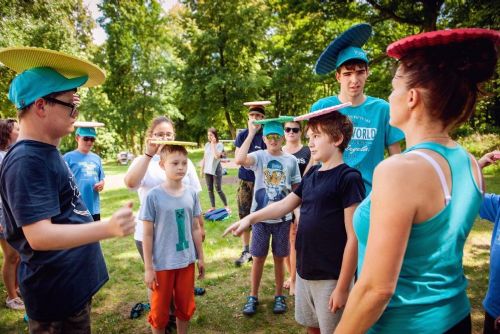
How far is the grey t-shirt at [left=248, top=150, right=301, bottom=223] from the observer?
154 inches

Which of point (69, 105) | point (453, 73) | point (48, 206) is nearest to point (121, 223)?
point (48, 206)

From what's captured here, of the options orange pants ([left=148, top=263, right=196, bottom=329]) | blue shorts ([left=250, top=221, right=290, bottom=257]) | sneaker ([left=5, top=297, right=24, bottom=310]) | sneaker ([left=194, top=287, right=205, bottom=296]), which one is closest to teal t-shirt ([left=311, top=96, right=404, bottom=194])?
blue shorts ([left=250, top=221, right=290, bottom=257])

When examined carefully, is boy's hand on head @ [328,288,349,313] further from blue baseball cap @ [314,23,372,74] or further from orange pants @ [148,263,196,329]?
blue baseball cap @ [314,23,372,74]

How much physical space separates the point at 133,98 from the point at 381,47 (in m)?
21.3

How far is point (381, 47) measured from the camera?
570 inches

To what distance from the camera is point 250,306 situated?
149 inches

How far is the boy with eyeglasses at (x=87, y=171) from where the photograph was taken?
4500 millimetres

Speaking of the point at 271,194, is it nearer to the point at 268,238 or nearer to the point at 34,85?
the point at 268,238

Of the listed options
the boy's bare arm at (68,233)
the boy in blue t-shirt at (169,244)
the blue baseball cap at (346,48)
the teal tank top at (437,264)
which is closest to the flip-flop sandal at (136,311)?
the boy in blue t-shirt at (169,244)

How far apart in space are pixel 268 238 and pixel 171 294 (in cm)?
133

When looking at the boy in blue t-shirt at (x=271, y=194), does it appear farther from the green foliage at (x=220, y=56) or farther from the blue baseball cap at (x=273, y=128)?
the green foliage at (x=220, y=56)

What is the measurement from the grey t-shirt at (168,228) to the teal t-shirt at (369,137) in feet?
5.32

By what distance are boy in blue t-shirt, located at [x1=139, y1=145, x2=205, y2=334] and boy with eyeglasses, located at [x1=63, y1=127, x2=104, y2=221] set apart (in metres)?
2.11

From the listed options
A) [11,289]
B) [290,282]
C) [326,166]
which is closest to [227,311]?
[290,282]
